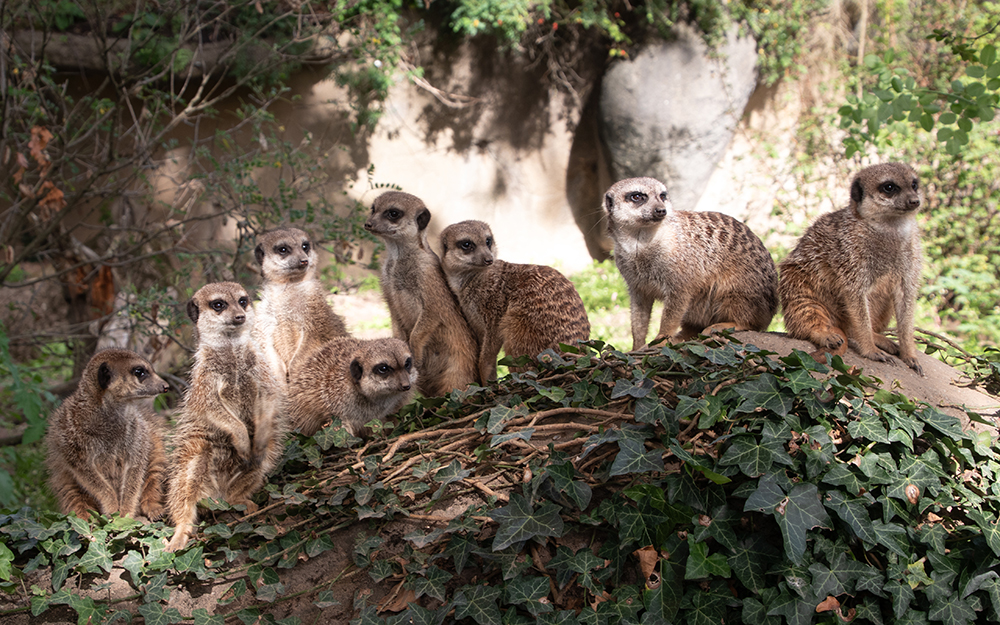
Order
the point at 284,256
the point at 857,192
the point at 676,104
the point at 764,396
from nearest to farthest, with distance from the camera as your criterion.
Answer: the point at 764,396
the point at 857,192
the point at 284,256
the point at 676,104

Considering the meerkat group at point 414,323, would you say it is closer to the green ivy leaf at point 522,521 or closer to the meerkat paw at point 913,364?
the meerkat paw at point 913,364

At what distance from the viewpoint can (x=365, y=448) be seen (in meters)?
2.82

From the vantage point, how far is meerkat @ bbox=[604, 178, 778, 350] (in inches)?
135

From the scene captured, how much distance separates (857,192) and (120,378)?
3.06 metres

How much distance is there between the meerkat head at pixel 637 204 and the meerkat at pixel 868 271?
28.4 inches

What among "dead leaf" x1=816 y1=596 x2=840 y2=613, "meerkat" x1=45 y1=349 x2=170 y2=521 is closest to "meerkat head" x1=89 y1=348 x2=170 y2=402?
"meerkat" x1=45 y1=349 x2=170 y2=521

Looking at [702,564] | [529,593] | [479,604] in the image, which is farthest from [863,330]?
[479,604]

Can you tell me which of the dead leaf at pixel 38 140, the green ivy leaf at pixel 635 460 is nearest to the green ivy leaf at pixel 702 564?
the green ivy leaf at pixel 635 460

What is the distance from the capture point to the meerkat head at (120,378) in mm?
2748

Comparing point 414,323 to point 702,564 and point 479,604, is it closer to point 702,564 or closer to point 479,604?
point 479,604

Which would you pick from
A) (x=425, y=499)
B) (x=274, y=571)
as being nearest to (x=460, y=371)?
(x=425, y=499)

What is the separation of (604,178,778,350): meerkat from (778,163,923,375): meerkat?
1.11 ft

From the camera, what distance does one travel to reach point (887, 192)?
2.98m

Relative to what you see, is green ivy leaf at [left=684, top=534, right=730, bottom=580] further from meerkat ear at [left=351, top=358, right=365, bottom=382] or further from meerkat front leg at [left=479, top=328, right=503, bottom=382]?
meerkat front leg at [left=479, top=328, right=503, bottom=382]
